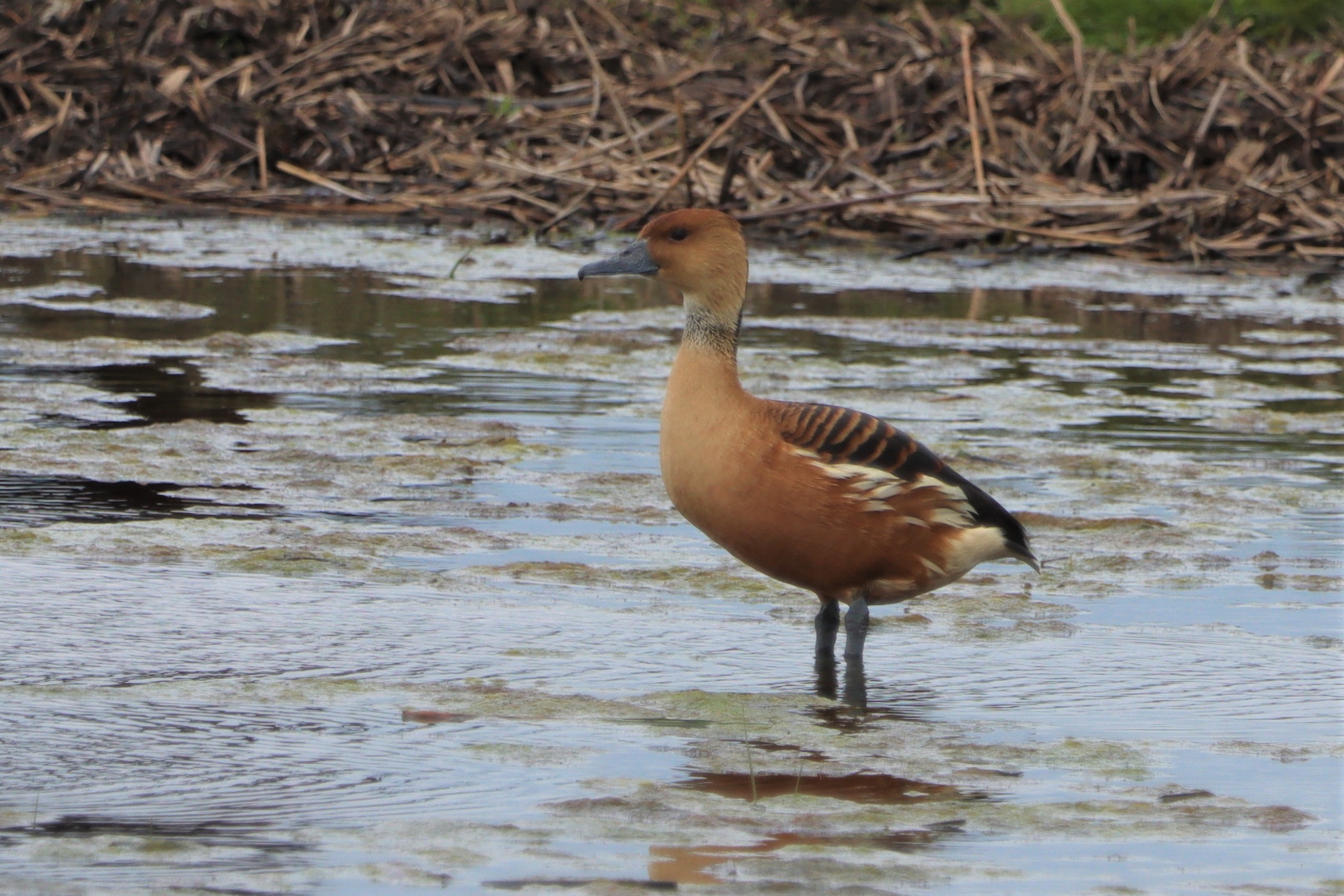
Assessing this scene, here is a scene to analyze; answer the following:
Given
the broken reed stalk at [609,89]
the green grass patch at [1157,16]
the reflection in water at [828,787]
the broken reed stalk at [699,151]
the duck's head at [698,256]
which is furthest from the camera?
the green grass patch at [1157,16]

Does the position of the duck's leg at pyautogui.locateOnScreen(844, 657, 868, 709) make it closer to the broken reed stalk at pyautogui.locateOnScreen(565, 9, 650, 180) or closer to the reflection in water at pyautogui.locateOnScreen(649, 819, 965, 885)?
the reflection in water at pyautogui.locateOnScreen(649, 819, 965, 885)

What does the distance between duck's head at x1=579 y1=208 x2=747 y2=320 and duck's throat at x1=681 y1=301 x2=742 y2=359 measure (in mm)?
48

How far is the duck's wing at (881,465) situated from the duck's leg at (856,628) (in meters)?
0.31

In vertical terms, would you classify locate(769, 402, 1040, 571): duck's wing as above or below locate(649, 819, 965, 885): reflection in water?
above

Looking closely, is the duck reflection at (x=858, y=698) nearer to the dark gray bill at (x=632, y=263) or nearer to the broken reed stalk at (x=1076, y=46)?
the dark gray bill at (x=632, y=263)

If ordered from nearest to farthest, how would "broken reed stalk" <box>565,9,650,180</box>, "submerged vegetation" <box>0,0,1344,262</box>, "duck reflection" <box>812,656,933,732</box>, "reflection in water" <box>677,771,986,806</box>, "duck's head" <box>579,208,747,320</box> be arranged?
"reflection in water" <box>677,771,986,806</box>
"duck reflection" <box>812,656,933,732</box>
"duck's head" <box>579,208,747,320</box>
"submerged vegetation" <box>0,0,1344,262</box>
"broken reed stalk" <box>565,9,650,180</box>

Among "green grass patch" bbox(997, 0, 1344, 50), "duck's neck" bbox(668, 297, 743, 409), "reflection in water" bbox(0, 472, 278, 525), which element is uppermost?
"green grass patch" bbox(997, 0, 1344, 50)

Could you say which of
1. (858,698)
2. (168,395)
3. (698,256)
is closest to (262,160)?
(168,395)

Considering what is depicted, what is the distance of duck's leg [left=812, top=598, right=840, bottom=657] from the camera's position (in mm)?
5535

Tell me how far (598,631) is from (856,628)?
72cm

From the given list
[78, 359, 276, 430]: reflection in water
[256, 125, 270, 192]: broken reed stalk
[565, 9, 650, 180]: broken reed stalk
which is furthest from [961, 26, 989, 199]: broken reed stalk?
[78, 359, 276, 430]: reflection in water

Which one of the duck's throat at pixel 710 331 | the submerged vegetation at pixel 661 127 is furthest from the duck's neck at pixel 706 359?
the submerged vegetation at pixel 661 127

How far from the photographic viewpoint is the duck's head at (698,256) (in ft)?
19.4

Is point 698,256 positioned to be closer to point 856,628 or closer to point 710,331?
point 710,331
